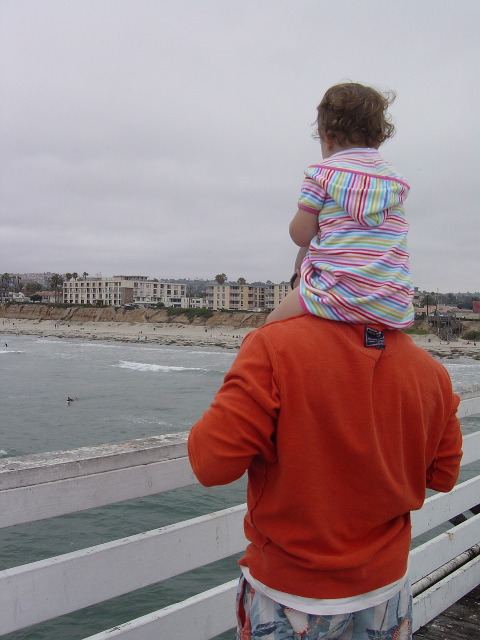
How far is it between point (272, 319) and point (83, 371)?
40451 millimetres

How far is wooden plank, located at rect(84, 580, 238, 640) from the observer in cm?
164

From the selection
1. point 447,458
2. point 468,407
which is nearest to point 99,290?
point 468,407

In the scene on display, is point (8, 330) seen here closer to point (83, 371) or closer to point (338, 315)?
point (83, 371)

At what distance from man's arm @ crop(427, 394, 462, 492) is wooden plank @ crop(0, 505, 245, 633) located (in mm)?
687

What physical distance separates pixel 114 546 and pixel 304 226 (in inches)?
39.6

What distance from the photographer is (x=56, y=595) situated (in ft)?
4.90

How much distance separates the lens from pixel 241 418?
3.70 feet

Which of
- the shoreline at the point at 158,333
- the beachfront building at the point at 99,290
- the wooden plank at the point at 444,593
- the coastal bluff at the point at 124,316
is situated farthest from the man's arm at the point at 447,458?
the beachfront building at the point at 99,290

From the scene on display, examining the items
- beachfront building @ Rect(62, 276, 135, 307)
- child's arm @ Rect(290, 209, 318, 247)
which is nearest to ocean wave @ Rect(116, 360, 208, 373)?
child's arm @ Rect(290, 209, 318, 247)

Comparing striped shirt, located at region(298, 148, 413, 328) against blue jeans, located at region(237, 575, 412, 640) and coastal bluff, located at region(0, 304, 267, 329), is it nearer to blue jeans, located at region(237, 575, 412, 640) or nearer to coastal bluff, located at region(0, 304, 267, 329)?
blue jeans, located at region(237, 575, 412, 640)

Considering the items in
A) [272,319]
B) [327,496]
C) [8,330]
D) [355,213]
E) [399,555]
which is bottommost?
[8,330]

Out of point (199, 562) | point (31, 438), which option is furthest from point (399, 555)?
point (31, 438)

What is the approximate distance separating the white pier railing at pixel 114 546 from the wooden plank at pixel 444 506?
1008 millimetres

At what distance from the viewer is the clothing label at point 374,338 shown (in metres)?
1.21
